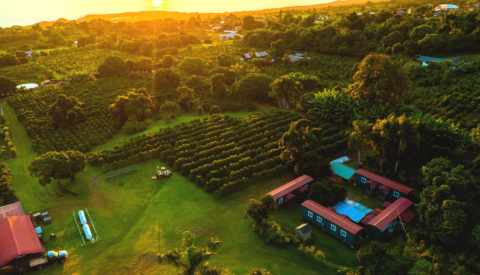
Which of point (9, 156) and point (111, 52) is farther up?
point (111, 52)

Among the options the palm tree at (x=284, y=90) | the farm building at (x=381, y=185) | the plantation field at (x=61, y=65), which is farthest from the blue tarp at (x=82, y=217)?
the plantation field at (x=61, y=65)

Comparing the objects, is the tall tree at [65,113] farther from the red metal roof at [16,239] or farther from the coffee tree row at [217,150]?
the red metal roof at [16,239]

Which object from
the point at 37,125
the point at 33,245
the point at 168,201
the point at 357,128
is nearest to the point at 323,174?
the point at 357,128

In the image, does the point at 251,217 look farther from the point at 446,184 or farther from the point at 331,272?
the point at 446,184

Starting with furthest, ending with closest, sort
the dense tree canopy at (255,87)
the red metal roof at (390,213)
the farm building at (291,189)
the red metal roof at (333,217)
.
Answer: the dense tree canopy at (255,87) < the farm building at (291,189) < the red metal roof at (390,213) < the red metal roof at (333,217)

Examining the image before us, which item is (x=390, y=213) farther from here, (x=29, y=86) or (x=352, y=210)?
(x=29, y=86)

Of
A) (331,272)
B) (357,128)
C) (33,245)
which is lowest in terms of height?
(331,272)

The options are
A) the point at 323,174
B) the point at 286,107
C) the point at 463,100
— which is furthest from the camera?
A: the point at 286,107

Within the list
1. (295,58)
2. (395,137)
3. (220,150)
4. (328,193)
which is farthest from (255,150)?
(295,58)
